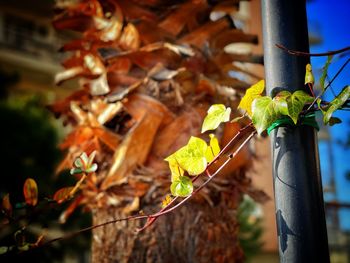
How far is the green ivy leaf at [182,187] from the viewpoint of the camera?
63 centimetres

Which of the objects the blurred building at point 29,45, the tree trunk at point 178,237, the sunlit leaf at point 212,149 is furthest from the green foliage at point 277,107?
the blurred building at point 29,45

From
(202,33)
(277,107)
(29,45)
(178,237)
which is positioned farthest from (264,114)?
(29,45)

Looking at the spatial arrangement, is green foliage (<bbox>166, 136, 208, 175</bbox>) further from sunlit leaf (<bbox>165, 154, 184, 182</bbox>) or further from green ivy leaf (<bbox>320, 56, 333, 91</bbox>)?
green ivy leaf (<bbox>320, 56, 333, 91</bbox>)

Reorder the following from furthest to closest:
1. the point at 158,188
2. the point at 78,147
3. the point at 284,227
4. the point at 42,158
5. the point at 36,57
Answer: the point at 36,57 < the point at 42,158 < the point at 78,147 < the point at 158,188 < the point at 284,227

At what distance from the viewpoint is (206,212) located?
117 cm

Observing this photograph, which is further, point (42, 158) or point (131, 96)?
point (42, 158)

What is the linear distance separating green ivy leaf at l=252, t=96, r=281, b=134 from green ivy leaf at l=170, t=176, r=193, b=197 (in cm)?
16

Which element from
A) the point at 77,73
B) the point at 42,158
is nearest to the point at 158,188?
the point at 77,73

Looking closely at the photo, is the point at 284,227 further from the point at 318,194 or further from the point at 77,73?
the point at 77,73

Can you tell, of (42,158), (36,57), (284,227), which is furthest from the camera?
(36,57)

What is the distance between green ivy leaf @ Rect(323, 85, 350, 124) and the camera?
0.55m

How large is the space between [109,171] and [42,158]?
185 inches

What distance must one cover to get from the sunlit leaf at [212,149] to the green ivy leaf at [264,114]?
104 millimetres

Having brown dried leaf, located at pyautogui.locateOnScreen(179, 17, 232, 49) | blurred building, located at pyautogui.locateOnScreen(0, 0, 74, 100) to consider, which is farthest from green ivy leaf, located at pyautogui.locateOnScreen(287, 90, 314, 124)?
blurred building, located at pyautogui.locateOnScreen(0, 0, 74, 100)
